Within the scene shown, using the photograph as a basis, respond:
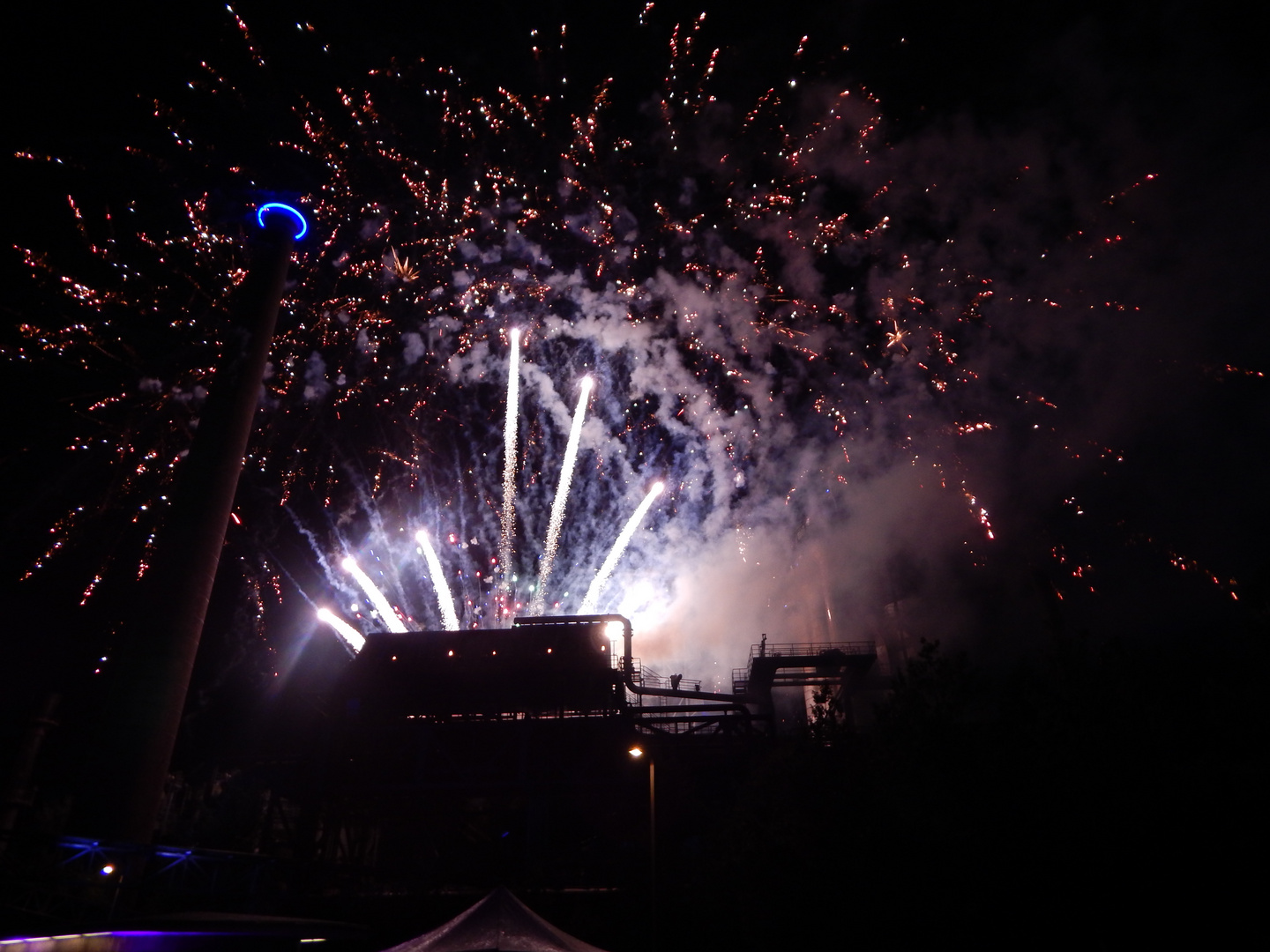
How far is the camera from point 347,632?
3700cm

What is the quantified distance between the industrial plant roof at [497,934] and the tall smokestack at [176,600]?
1466 centimetres

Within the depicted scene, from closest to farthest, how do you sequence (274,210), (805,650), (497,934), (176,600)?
(497,934), (176,600), (274,210), (805,650)

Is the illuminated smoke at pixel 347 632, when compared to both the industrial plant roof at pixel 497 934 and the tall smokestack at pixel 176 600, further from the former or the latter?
the industrial plant roof at pixel 497 934

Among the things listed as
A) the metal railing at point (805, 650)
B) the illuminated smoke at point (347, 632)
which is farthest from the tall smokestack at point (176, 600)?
the metal railing at point (805, 650)

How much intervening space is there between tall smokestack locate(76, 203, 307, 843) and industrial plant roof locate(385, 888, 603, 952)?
14657mm

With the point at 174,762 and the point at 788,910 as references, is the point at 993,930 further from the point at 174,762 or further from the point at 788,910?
the point at 174,762

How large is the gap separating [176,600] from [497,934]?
1793 centimetres

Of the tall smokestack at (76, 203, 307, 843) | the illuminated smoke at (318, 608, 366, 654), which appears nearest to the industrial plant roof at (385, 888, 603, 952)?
the tall smokestack at (76, 203, 307, 843)

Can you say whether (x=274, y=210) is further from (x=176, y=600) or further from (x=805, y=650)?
(x=805, y=650)

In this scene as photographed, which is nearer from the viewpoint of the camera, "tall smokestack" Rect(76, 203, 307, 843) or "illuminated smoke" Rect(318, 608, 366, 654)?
"tall smokestack" Rect(76, 203, 307, 843)

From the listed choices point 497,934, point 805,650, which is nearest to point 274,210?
point 497,934

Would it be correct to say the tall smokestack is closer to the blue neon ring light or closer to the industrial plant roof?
the blue neon ring light

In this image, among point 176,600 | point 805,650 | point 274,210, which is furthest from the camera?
point 805,650

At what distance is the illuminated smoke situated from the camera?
3604cm
